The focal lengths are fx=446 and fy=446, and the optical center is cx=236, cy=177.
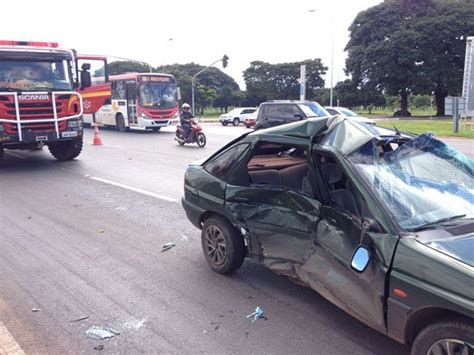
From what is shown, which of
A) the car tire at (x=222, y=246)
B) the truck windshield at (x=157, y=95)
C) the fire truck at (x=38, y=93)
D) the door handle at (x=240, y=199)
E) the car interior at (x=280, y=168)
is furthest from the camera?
the truck windshield at (x=157, y=95)

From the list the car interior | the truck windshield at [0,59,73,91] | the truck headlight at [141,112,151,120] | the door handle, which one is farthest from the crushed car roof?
the truck headlight at [141,112,151,120]

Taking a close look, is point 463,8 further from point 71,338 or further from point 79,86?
point 71,338

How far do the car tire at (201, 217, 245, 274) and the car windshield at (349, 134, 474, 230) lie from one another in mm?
1541

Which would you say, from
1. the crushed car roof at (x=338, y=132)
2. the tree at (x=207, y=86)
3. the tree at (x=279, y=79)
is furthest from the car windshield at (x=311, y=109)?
the tree at (x=279, y=79)

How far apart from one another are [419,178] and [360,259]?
88 cm

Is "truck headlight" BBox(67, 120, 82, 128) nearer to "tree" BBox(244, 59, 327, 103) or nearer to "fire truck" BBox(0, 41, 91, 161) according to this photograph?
"fire truck" BBox(0, 41, 91, 161)

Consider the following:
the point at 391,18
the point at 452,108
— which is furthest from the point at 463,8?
the point at 452,108

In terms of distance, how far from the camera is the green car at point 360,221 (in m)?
2.56

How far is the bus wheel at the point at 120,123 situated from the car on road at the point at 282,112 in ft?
35.6

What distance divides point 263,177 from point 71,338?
215 centimetres

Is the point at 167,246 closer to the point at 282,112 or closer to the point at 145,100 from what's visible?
the point at 282,112

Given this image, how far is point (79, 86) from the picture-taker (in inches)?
471

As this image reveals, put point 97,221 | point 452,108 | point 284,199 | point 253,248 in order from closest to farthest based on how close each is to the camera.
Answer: point 284,199, point 253,248, point 97,221, point 452,108

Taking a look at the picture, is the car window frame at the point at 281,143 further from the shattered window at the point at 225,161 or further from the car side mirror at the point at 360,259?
the car side mirror at the point at 360,259
